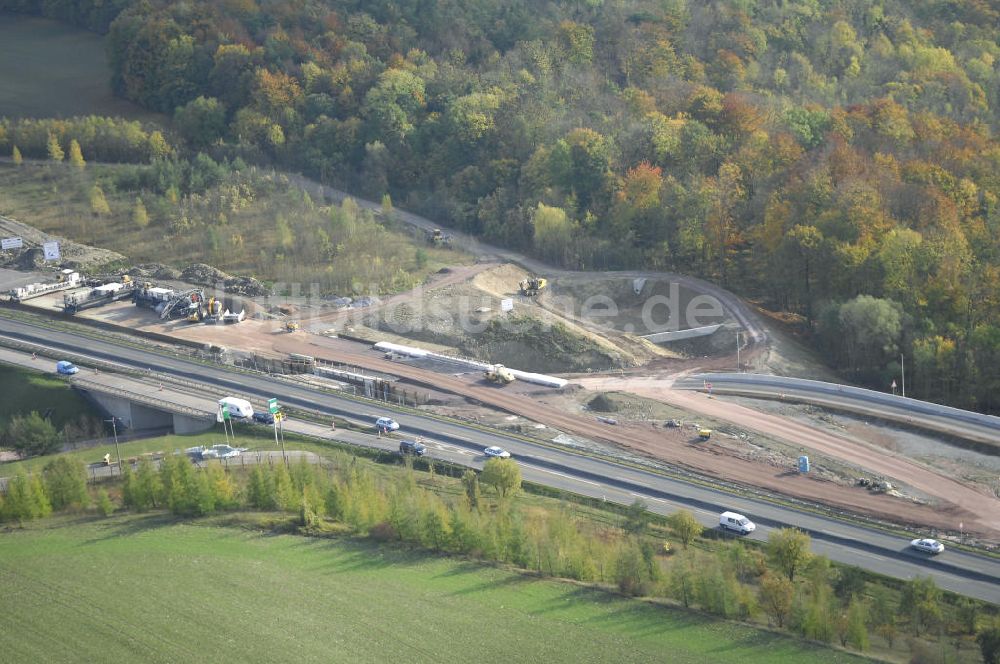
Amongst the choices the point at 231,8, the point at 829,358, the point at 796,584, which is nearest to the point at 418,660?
the point at 796,584

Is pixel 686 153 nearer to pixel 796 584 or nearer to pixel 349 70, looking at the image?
→ pixel 349 70

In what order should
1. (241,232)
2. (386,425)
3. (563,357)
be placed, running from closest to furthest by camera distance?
1. (386,425)
2. (563,357)
3. (241,232)

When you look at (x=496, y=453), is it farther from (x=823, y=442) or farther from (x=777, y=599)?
(x=777, y=599)

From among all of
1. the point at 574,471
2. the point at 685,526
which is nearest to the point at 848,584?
the point at 685,526

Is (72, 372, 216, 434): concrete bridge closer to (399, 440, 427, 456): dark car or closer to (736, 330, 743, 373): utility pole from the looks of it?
(399, 440, 427, 456): dark car

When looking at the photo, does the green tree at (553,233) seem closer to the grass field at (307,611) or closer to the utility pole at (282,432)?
the utility pole at (282,432)

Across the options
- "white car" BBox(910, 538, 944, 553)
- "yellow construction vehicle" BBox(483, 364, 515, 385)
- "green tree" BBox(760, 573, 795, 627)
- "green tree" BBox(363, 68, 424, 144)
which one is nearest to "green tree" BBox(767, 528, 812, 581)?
"green tree" BBox(760, 573, 795, 627)
